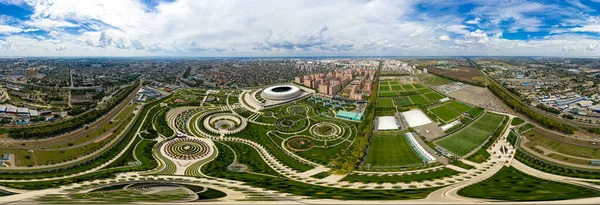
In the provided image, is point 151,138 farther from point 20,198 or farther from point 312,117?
point 312,117

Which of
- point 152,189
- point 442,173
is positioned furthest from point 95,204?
point 442,173

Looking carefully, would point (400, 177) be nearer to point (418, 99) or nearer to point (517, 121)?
point (517, 121)

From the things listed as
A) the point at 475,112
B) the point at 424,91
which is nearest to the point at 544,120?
the point at 475,112

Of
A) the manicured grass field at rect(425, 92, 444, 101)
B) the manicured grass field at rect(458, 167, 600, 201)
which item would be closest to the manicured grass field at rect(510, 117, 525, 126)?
the manicured grass field at rect(458, 167, 600, 201)

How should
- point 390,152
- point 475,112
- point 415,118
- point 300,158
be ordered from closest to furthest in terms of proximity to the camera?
point 300,158, point 390,152, point 415,118, point 475,112

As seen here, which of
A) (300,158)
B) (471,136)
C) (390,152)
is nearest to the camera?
(300,158)

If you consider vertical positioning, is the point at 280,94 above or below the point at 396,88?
below

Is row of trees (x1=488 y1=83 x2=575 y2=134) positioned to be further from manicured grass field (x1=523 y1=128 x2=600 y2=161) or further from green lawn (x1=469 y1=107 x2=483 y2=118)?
green lawn (x1=469 y1=107 x2=483 y2=118)

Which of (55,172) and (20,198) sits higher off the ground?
(20,198)
